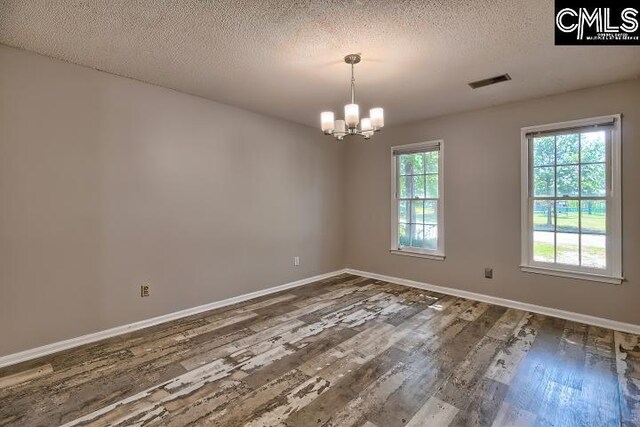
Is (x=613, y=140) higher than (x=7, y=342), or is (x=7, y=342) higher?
(x=613, y=140)

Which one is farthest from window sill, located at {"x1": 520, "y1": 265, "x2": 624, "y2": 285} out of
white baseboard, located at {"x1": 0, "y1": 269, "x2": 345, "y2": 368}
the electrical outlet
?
the electrical outlet

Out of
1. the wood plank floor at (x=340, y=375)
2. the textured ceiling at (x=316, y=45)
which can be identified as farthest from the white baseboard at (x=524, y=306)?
the textured ceiling at (x=316, y=45)

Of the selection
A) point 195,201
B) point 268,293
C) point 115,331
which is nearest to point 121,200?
point 195,201

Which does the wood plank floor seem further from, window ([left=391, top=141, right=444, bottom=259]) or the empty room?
window ([left=391, top=141, right=444, bottom=259])

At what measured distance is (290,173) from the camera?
4555 mm

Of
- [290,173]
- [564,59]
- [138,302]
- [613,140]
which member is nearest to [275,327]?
[138,302]

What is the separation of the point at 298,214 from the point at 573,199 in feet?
11.1

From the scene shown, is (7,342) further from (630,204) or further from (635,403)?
(630,204)

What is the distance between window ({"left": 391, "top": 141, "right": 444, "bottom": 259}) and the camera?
4.41m

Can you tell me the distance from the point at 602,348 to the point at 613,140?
2.04 metres

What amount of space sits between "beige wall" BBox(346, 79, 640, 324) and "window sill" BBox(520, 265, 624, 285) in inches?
2.0

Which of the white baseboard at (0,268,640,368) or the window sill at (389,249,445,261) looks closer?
the white baseboard at (0,268,640,368)

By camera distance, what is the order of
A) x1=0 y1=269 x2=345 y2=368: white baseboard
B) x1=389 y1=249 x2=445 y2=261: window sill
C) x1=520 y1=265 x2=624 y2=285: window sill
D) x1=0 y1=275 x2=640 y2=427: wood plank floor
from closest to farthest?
x1=0 y1=275 x2=640 y2=427: wood plank floor < x1=0 y1=269 x2=345 y2=368: white baseboard < x1=520 y1=265 x2=624 y2=285: window sill < x1=389 y1=249 x2=445 y2=261: window sill
